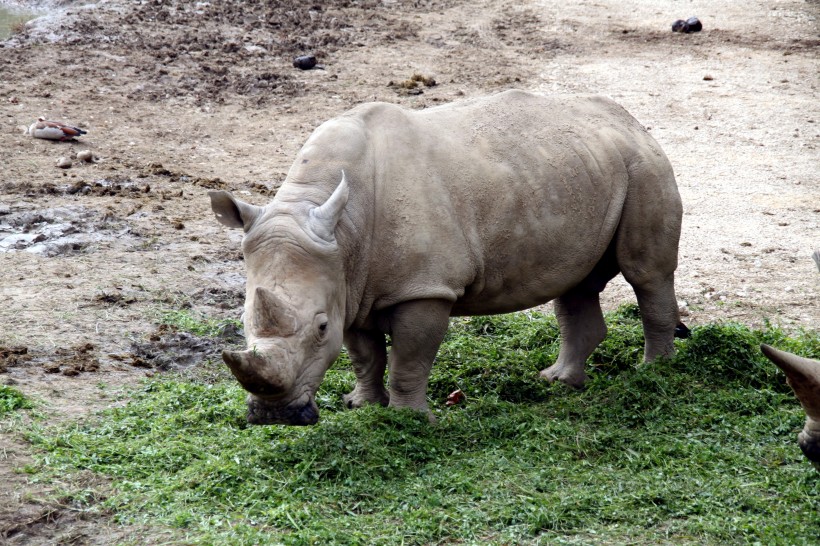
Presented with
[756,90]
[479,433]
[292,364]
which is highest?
[292,364]

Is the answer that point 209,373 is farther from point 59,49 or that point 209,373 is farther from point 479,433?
point 59,49

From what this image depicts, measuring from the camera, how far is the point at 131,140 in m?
12.0

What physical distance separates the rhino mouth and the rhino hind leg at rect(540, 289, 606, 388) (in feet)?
7.65

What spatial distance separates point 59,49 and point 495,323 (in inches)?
361

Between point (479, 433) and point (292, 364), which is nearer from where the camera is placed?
point (292, 364)

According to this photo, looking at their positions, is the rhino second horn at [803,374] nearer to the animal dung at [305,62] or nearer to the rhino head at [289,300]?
the rhino head at [289,300]

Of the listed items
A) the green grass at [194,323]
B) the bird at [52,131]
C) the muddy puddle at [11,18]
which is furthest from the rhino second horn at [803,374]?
the muddy puddle at [11,18]

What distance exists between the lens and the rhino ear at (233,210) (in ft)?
18.4

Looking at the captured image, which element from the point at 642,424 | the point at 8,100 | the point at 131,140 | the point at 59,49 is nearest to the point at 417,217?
the point at 642,424

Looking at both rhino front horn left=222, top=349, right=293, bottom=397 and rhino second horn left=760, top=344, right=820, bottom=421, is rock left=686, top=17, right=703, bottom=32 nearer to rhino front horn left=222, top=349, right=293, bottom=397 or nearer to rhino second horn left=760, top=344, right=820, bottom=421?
rhino second horn left=760, top=344, right=820, bottom=421

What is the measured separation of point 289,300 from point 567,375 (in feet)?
8.09

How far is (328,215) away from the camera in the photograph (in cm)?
561

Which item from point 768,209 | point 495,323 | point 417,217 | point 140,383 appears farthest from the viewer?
point 768,209

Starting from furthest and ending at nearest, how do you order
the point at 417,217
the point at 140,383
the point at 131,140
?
the point at 131,140, the point at 140,383, the point at 417,217
